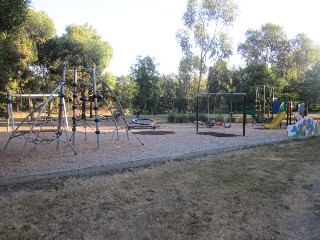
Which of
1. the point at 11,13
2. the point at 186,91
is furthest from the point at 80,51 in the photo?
the point at 186,91

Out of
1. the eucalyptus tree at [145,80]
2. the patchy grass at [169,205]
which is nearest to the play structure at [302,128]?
the patchy grass at [169,205]

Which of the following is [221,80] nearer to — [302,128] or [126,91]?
[126,91]

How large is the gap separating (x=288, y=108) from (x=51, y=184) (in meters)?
13.8

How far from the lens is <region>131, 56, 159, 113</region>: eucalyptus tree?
25.6 meters

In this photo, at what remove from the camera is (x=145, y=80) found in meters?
25.6

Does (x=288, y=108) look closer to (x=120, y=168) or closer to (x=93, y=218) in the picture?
(x=120, y=168)

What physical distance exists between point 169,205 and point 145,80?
22006 millimetres

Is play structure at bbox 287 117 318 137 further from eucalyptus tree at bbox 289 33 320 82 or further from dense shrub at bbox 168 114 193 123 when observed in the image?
eucalyptus tree at bbox 289 33 320 82

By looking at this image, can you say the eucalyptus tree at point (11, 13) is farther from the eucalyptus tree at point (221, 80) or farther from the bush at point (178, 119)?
the eucalyptus tree at point (221, 80)

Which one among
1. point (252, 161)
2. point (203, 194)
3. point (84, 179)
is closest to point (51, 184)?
point (84, 179)

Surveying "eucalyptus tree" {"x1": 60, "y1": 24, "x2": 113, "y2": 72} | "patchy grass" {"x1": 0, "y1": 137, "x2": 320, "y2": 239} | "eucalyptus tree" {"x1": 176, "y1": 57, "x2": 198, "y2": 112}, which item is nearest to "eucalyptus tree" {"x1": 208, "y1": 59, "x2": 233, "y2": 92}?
"eucalyptus tree" {"x1": 176, "y1": 57, "x2": 198, "y2": 112}

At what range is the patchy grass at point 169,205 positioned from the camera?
11.4 ft

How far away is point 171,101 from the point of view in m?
40.6

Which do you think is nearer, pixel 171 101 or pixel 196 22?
pixel 196 22
